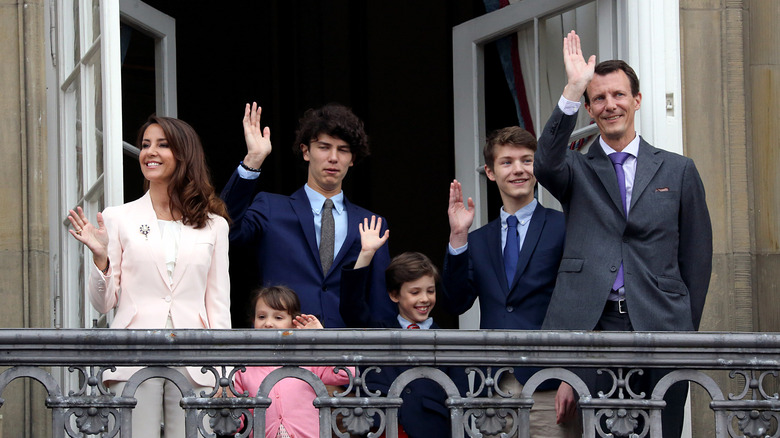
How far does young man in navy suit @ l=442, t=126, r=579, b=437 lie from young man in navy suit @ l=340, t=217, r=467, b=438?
8.2 inches

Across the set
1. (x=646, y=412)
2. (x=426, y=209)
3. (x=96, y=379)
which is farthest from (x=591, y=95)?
(x=426, y=209)

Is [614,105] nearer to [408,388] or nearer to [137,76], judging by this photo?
[408,388]

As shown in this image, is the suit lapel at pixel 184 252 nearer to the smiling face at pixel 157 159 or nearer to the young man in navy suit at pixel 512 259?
Result: the smiling face at pixel 157 159

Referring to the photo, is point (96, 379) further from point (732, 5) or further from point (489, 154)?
point (732, 5)

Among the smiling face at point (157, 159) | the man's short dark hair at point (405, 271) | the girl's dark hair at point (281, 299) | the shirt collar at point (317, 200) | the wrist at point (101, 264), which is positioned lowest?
the girl's dark hair at point (281, 299)

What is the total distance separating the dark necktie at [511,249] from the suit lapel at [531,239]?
0.05 metres

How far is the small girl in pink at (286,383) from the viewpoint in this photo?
5.05 metres

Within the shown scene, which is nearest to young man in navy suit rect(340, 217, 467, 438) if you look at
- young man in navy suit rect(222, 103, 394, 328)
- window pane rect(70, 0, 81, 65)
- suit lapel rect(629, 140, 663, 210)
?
young man in navy suit rect(222, 103, 394, 328)

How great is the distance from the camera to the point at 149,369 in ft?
14.6

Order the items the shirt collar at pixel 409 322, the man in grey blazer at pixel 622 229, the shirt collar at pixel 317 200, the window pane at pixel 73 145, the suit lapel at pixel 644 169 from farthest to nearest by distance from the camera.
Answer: the window pane at pixel 73 145 < the shirt collar at pixel 317 200 < the shirt collar at pixel 409 322 < the suit lapel at pixel 644 169 < the man in grey blazer at pixel 622 229

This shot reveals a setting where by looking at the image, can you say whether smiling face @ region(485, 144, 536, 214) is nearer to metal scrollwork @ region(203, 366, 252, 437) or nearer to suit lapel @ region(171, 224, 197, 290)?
suit lapel @ region(171, 224, 197, 290)

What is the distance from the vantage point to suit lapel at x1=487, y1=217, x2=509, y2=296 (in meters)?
5.29

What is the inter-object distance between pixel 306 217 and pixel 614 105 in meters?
1.30

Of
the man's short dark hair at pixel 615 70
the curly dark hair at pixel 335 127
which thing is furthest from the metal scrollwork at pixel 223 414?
the man's short dark hair at pixel 615 70
